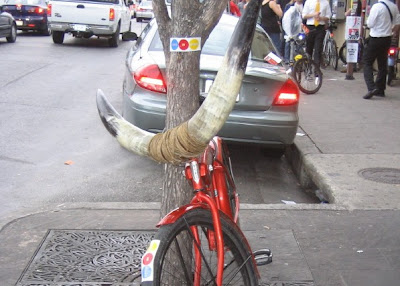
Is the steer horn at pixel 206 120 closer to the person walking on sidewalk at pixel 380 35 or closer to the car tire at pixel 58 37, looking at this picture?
the person walking on sidewalk at pixel 380 35

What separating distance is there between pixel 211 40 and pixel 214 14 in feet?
13.0

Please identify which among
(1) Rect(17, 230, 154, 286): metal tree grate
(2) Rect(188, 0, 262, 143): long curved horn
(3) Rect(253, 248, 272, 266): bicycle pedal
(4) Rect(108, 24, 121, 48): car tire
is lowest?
(4) Rect(108, 24, 121, 48): car tire

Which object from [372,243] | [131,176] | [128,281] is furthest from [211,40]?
[128,281]

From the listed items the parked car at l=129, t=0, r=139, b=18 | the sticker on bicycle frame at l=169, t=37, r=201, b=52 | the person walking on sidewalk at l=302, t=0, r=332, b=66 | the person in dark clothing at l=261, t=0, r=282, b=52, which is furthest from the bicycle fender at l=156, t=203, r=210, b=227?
the parked car at l=129, t=0, r=139, b=18

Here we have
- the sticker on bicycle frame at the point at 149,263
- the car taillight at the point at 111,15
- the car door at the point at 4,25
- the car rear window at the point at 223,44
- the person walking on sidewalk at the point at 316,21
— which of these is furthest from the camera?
the car taillight at the point at 111,15

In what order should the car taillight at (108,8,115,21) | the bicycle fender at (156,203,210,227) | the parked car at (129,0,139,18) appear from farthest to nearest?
the parked car at (129,0,139,18) → the car taillight at (108,8,115,21) → the bicycle fender at (156,203,210,227)

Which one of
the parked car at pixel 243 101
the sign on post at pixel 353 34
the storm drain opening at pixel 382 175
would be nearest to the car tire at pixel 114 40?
the sign on post at pixel 353 34

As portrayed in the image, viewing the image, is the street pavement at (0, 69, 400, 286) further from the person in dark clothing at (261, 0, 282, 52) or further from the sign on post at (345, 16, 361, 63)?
the person in dark clothing at (261, 0, 282, 52)

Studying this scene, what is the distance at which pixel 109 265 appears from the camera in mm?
4184

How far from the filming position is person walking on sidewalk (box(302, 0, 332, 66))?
44.4 ft

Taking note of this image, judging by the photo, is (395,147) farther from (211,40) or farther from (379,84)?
(379,84)

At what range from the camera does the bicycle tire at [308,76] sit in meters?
11.6

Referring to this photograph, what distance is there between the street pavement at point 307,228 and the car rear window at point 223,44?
4.20 ft

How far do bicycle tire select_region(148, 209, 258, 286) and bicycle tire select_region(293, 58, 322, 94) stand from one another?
8.45 m
